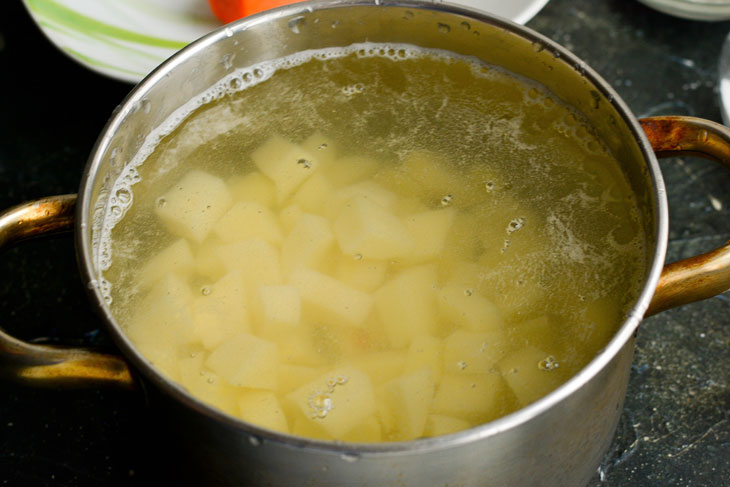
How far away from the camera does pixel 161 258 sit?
710 millimetres

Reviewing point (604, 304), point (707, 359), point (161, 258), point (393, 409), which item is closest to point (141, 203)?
point (161, 258)

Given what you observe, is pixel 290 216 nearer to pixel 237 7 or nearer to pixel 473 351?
pixel 473 351

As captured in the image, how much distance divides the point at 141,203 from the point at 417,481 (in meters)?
0.37

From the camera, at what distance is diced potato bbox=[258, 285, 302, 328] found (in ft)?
2.19

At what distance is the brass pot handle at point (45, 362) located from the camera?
1.89 feet

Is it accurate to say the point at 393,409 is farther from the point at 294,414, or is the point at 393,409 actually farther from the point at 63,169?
the point at 63,169

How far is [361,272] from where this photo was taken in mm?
702

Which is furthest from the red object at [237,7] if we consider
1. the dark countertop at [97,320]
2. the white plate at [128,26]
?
the dark countertop at [97,320]

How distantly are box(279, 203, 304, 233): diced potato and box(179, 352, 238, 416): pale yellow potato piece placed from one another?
6.0 inches

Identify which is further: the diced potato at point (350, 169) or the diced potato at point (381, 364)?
the diced potato at point (350, 169)

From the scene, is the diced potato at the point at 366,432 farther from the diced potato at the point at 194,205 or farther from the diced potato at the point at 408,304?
the diced potato at the point at 194,205

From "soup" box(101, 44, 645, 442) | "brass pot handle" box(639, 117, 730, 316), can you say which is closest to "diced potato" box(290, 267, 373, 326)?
"soup" box(101, 44, 645, 442)

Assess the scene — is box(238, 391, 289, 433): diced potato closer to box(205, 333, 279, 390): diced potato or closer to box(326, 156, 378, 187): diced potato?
box(205, 333, 279, 390): diced potato

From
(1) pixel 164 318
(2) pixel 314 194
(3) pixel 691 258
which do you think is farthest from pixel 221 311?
(3) pixel 691 258
